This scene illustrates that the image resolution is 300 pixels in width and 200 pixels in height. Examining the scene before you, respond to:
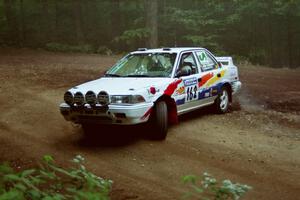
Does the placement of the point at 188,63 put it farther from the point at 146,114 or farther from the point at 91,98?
the point at 91,98

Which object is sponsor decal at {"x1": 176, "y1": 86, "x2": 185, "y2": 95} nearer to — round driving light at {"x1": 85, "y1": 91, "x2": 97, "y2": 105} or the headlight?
the headlight

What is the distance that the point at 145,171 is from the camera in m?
7.08

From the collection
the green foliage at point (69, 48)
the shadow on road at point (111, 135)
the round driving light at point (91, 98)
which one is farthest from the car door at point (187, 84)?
the green foliage at point (69, 48)

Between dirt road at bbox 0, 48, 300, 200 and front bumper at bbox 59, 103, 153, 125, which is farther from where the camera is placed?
front bumper at bbox 59, 103, 153, 125

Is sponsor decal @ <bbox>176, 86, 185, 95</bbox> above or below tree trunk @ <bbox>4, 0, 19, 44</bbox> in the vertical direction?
below

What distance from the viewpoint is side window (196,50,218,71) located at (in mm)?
10602

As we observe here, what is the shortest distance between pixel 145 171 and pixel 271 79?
39.2 feet

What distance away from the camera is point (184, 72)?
9625mm

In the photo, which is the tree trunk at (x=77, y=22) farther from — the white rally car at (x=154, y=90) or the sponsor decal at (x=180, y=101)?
the sponsor decal at (x=180, y=101)

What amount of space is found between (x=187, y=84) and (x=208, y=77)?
1065mm

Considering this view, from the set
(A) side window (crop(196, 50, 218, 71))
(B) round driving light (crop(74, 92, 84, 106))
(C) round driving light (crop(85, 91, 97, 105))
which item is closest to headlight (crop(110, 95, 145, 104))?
(C) round driving light (crop(85, 91, 97, 105))

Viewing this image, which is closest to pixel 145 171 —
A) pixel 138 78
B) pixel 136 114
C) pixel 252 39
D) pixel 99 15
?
pixel 136 114

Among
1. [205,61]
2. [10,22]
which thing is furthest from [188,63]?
[10,22]

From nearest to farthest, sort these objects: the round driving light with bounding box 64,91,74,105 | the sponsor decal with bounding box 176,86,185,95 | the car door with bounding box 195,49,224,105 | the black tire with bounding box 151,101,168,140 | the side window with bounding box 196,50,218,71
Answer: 1. the round driving light with bounding box 64,91,74,105
2. the black tire with bounding box 151,101,168,140
3. the sponsor decal with bounding box 176,86,185,95
4. the car door with bounding box 195,49,224,105
5. the side window with bounding box 196,50,218,71
